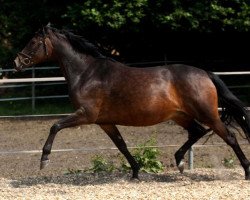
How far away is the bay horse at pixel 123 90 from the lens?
707 cm

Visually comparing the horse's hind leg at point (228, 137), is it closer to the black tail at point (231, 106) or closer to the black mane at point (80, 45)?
the black tail at point (231, 106)

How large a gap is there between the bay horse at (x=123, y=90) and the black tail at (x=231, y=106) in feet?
0.10

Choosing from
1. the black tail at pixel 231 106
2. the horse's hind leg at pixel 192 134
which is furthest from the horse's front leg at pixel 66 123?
the black tail at pixel 231 106

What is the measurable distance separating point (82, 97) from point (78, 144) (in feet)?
14.8

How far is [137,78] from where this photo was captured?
23.5ft

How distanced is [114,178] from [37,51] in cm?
180

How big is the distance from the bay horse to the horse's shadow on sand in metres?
0.47

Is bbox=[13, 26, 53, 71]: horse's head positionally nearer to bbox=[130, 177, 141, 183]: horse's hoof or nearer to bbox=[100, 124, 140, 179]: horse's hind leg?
bbox=[100, 124, 140, 179]: horse's hind leg

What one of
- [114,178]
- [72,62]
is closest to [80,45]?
[72,62]

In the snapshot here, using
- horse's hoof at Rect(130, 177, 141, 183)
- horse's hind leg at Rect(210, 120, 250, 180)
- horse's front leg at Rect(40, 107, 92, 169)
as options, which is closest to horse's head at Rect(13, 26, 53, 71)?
horse's front leg at Rect(40, 107, 92, 169)

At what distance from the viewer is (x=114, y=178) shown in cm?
764

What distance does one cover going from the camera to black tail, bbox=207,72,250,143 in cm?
739

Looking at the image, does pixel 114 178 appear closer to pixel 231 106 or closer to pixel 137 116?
pixel 137 116

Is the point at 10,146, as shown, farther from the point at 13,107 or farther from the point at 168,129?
the point at 13,107
